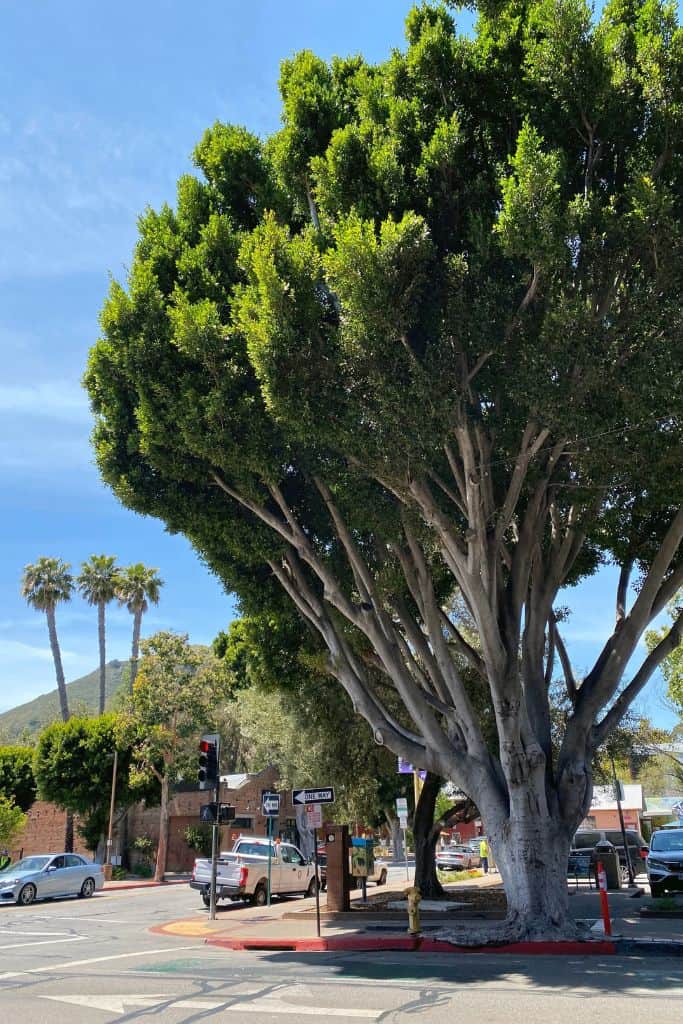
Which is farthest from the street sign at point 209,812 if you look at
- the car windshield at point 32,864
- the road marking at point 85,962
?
the car windshield at point 32,864

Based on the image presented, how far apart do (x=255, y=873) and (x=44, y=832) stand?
26503 mm

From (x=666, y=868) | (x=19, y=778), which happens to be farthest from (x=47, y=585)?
(x=666, y=868)

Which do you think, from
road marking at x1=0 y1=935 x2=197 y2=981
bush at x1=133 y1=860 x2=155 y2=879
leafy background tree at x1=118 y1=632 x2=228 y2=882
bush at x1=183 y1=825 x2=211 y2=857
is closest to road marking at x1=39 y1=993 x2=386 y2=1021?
road marking at x1=0 y1=935 x2=197 y2=981

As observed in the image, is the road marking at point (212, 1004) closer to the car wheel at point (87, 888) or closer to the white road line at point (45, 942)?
the white road line at point (45, 942)

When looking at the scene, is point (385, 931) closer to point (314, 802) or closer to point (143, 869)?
point (314, 802)

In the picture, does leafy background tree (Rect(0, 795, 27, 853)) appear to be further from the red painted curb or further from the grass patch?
the red painted curb

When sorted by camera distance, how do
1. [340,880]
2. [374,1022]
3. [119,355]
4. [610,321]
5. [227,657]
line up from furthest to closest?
1. [227,657]
2. [340,880]
3. [119,355]
4. [610,321]
5. [374,1022]

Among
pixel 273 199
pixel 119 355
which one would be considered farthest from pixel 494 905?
pixel 273 199

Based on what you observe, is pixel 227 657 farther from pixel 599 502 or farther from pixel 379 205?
pixel 379 205

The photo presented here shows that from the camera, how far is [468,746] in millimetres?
14836

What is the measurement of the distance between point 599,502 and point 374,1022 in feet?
31.1

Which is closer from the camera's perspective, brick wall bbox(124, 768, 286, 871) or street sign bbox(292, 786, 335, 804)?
street sign bbox(292, 786, 335, 804)

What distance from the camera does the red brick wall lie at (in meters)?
43.2

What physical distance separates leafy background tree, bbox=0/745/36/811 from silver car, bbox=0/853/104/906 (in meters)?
16.3
